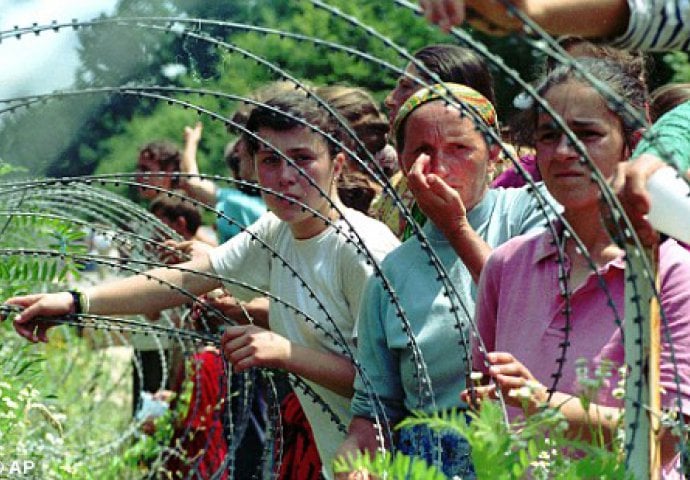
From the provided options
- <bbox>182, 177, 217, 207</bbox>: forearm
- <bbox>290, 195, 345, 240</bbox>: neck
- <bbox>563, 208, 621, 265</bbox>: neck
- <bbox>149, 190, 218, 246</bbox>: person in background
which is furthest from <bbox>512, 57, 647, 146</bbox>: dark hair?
<bbox>149, 190, 218, 246</bbox>: person in background

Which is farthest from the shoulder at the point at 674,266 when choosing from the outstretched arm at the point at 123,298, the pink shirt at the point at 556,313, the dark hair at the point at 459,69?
the outstretched arm at the point at 123,298

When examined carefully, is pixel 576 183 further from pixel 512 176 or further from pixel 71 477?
pixel 71 477

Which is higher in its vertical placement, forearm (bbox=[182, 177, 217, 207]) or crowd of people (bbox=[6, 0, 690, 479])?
forearm (bbox=[182, 177, 217, 207])

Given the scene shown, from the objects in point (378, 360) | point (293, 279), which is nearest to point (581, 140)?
point (378, 360)

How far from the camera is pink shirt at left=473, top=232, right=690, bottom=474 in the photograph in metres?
2.91

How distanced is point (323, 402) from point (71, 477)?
171cm

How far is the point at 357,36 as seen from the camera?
12.5 meters

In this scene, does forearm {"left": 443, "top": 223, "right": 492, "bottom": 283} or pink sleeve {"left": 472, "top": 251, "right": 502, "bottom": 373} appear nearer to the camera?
pink sleeve {"left": 472, "top": 251, "right": 502, "bottom": 373}

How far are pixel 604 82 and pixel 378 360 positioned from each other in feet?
3.12

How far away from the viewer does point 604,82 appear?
10.8 ft

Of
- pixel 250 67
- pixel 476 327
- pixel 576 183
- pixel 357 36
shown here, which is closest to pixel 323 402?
pixel 476 327

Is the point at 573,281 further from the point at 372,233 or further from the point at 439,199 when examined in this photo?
the point at 372,233

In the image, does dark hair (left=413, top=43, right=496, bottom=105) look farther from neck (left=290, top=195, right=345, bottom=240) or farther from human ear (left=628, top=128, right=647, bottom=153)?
human ear (left=628, top=128, right=647, bottom=153)

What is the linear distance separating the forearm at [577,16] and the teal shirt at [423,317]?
1282mm
